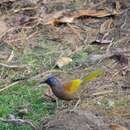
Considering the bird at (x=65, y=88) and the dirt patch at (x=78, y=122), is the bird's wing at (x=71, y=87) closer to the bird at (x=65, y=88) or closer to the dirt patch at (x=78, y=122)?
the bird at (x=65, y=88)

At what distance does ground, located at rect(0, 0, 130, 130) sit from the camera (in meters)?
5.09

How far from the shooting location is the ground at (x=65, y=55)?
5.09 meters

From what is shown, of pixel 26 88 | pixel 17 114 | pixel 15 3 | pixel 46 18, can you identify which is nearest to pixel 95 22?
pixel 46 18

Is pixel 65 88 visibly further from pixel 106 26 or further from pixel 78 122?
pixel 106 26

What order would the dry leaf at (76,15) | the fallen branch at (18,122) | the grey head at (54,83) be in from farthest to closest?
the dry leaf at (76,15) < the grey head at (54,83) < the fallen branch at (18,122)

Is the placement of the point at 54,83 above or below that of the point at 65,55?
above

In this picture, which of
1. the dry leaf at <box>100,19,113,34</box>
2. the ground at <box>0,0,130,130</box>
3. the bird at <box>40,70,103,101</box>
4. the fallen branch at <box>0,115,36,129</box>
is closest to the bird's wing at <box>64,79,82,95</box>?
the bird at <box>40,70,103,101</box>

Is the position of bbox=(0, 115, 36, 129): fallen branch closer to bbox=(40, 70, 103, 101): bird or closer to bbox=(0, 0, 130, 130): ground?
bbox=(0, 0, 130, 130): ground

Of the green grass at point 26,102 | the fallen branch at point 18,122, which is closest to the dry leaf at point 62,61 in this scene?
the green grass at point 26,102

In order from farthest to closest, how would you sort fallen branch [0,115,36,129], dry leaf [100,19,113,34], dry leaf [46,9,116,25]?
dry leaf [46,9,116,25], dry leaf [100,19,113,34], fallen branch [0,115,36,129]

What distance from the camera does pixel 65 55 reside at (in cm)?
637

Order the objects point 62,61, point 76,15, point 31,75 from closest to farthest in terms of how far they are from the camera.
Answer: point 31,75
point 62,61
point 76,15

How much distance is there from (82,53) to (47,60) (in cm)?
43

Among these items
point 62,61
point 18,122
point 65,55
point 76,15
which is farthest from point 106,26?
point 18,122
